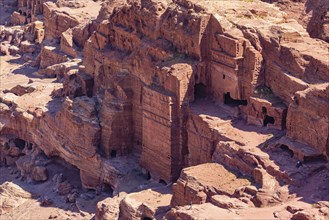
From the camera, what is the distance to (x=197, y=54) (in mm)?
36594

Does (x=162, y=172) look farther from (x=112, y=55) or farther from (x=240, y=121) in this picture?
(x=112, y=55)

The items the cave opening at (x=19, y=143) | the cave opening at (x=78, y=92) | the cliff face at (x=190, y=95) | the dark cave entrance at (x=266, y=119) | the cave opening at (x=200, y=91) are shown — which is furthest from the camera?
the cave opening at (x=19, y=143)

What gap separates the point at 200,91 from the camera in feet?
123

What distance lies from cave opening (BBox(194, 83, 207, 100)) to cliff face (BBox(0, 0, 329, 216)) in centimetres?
4

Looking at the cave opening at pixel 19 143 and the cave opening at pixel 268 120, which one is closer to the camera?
the cave opening at pixel 268 120

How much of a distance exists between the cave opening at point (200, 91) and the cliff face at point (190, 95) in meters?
0.04

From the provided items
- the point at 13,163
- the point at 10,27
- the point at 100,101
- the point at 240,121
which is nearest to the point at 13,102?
the point at 13,163

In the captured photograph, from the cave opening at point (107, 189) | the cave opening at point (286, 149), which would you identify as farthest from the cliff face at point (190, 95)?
the cave opening at point (107, 189)

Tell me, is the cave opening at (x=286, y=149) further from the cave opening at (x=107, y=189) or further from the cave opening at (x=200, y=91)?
the cave opening at (x=107, y=189)

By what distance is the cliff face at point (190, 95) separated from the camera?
32375 mm

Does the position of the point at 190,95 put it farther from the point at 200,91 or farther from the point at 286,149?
the point at 286,149

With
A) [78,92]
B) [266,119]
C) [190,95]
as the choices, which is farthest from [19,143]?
[266,119]

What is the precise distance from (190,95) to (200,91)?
1.18 metres

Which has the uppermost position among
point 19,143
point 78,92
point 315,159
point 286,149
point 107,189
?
point 315,159
